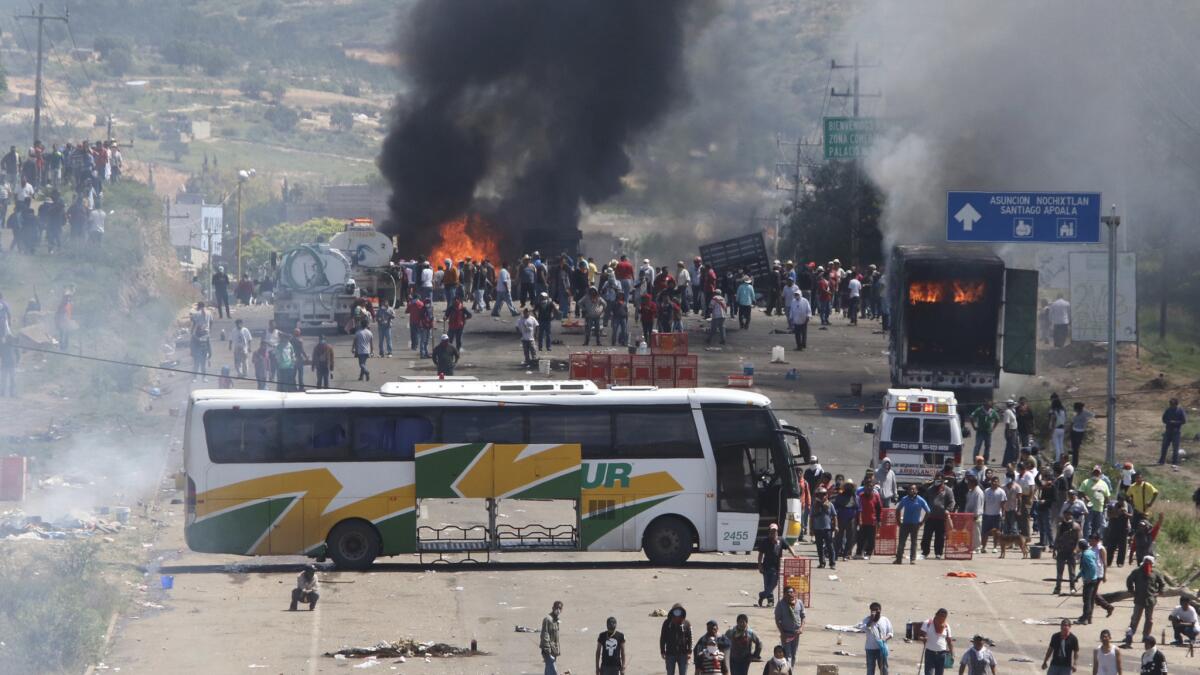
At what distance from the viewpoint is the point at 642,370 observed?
32656 mm

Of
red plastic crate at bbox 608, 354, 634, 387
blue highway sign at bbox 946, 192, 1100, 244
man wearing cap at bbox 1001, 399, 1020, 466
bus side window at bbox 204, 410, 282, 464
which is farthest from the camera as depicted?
red plastic crate at bbox 608, 354, 634, 387

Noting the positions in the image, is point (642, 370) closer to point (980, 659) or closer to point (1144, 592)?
point (1144, 592)

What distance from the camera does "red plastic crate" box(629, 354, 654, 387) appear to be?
3247cm

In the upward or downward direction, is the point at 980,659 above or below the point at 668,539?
below

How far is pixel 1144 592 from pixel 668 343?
1683cm

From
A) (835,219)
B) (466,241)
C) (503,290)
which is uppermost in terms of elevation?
(835,219)

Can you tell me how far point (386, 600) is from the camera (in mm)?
20625

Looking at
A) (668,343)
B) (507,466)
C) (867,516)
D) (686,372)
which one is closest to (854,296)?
(668,343)

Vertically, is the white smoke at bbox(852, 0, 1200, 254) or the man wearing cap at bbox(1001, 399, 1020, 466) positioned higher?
the white smoke at bbox(852, 0, 1200, 254)

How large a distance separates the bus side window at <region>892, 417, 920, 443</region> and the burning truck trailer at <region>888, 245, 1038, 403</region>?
5.37 m

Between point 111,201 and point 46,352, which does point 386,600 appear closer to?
point 46,352

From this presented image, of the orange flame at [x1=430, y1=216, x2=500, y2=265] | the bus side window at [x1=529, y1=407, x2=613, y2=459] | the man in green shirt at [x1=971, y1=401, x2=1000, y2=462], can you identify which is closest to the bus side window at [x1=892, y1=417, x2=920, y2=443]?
the man in green shirt at [x1=971, y1=401, x2=1000, y2=462]

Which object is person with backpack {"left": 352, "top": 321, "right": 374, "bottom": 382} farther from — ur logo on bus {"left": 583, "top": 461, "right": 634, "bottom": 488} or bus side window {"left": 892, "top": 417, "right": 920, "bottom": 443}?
ur logo on bus {"left": 583, "top": 461, "right": 634, "bottom": 488}

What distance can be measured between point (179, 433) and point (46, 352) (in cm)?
467
